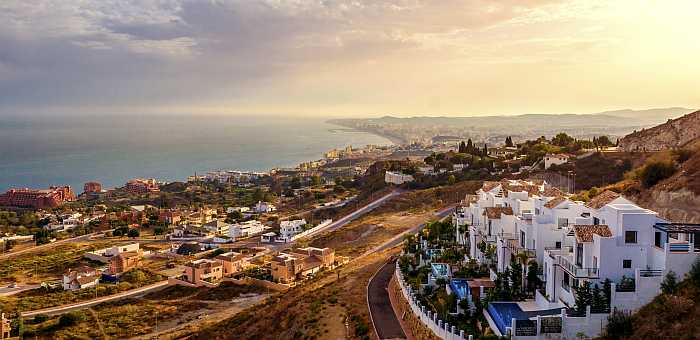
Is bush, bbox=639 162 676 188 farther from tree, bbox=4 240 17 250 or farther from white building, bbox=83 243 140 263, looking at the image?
tree, bbox=4 240 17 250

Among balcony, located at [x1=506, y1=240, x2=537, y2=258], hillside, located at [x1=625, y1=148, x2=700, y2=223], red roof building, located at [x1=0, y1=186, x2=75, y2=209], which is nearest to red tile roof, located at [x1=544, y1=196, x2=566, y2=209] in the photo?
balcony, located at [x1=506, y1=240, x2=537, y2=258]

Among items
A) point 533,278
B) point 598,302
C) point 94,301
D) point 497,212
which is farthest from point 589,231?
point 94,301

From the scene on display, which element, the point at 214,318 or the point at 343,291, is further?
the point at 214,318

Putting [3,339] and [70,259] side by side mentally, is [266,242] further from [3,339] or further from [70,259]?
[3,339]

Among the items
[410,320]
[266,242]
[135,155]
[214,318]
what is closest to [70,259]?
[266,242]

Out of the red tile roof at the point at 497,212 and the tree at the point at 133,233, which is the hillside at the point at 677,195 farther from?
the tree at the point at 133,233
